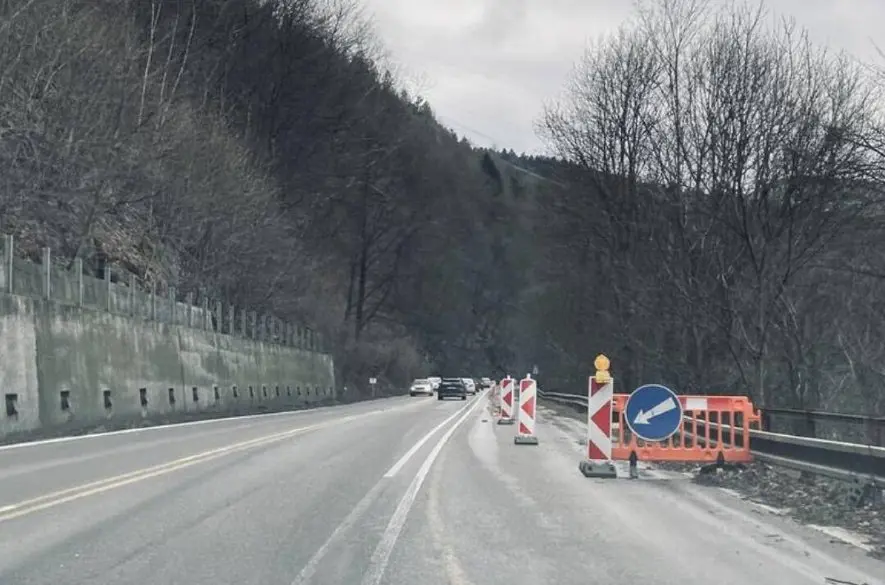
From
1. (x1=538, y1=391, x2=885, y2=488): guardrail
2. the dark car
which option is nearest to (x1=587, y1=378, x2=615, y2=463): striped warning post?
(x1=538, y1=391, x2=885, y2=488): guardrail

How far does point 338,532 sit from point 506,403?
76.0ft

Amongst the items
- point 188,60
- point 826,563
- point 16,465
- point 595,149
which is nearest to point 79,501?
point 16,465

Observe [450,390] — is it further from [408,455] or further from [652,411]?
[652,411]

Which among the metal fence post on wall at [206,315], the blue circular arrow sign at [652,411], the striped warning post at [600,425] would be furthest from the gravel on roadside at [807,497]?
the metal fence post on wall at [206,315]

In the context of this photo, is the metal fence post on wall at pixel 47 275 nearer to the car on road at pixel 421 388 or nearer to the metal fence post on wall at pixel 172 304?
the metal fence post on wall at pixel 172 304

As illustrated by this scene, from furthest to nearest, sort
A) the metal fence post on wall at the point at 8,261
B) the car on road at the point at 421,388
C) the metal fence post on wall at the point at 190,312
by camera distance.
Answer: the car on road at the point at 421,388 → the metal fence post on wall at the point at 190,312 → the metal fence post on wall at the point at 8,261

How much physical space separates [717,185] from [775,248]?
2046mm

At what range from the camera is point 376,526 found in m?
10.2

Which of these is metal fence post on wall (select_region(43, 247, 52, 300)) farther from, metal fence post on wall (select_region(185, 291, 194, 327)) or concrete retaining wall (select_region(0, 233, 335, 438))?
metal fence post on wall (select_region(185, 291, 194, 327))

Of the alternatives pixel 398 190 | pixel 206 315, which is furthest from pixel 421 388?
pixel 206 315

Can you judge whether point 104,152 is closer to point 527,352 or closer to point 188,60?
point 188,60

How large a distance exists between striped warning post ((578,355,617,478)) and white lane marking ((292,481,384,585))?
10.4 feet

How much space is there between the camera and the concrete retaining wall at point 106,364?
2331 centimetres

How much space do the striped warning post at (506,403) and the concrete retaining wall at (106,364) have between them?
10.1 m
